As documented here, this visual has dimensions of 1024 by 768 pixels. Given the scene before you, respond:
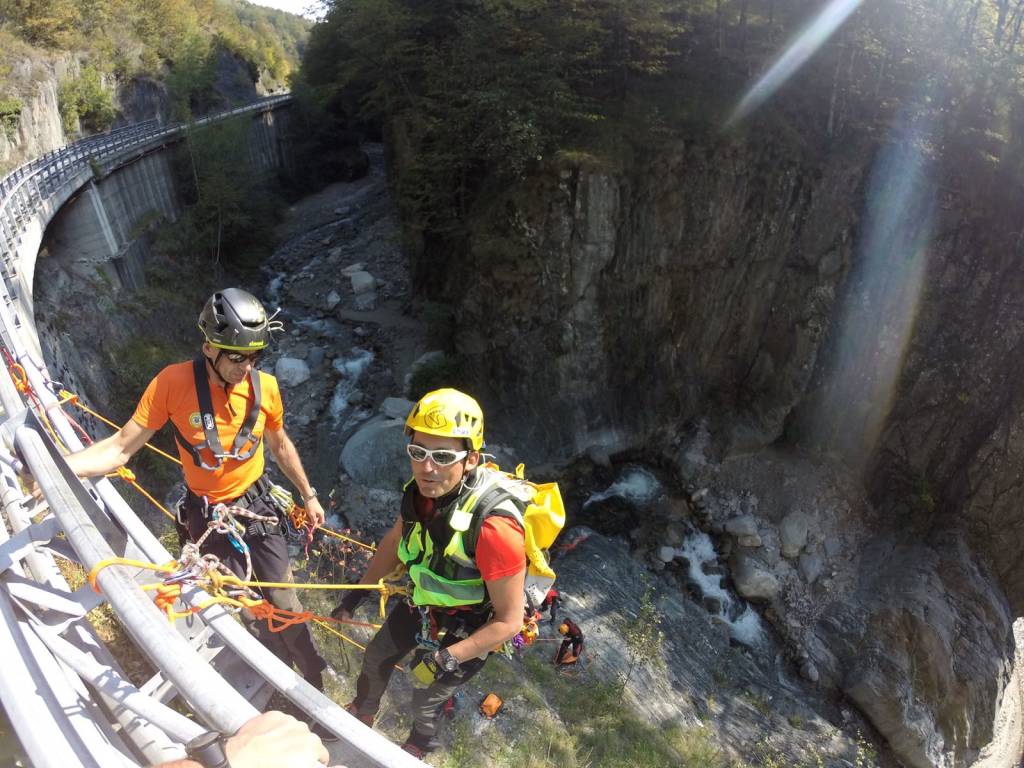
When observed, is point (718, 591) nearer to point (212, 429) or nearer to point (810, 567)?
point (810, 567)

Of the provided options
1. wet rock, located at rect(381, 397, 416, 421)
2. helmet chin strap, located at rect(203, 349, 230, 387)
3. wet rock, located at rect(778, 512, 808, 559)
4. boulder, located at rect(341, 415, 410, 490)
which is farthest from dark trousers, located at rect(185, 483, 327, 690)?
wet rock, located at rect(778, 512, 808, 559)

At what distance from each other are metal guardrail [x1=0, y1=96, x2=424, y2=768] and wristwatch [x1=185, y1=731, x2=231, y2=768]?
0.04 meters

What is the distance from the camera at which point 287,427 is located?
14.8 metres

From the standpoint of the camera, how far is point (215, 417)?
3734 mm

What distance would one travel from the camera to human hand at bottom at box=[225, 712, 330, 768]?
5.24 feet

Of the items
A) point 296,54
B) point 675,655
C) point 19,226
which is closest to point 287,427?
point 19,226

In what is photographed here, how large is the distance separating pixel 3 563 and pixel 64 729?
73 cm

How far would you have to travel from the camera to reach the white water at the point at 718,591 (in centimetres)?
1250

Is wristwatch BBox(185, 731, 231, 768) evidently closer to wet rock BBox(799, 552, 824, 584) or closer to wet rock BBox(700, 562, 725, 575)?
wet rock BBox(700, 562, 725, 575)

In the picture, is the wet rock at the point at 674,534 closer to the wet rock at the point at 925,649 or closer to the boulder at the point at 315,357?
the wet rock at the point at 925,649

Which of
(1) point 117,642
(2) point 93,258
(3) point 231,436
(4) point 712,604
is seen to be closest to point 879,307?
(4) point 712,604

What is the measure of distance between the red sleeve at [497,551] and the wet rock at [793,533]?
12.8 meters

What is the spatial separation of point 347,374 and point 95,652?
14.8 metres

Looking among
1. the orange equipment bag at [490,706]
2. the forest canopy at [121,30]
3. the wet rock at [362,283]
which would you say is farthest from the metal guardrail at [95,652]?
the forest canopy at [121,30]
